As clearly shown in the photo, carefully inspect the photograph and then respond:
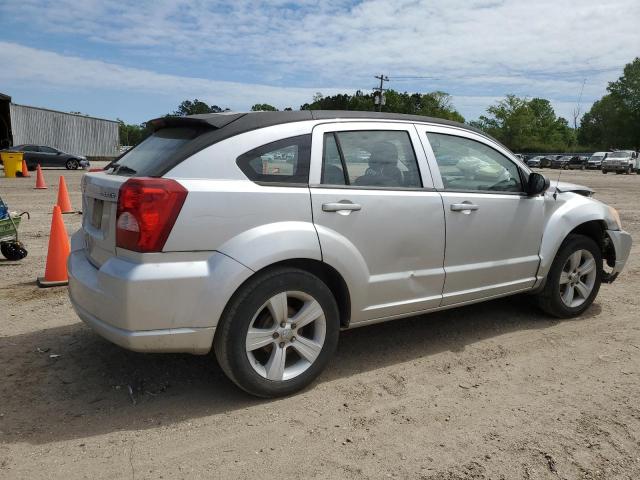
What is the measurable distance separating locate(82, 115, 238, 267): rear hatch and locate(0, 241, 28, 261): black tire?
3.69 meters

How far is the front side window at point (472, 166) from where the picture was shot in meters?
4.04

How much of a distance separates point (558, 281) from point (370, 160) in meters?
2.20

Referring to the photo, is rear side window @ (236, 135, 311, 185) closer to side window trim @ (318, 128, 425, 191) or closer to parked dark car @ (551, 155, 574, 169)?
side window trim @ (318, 128, 425, 191)

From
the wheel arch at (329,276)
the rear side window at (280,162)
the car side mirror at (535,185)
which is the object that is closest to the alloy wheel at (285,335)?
the wheel arch at (329,276)

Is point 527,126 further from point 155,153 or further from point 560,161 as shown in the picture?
point 155,153

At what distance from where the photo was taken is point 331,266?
3371 mm

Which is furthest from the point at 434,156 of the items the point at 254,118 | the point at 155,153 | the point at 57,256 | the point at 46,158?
the point at 46,158

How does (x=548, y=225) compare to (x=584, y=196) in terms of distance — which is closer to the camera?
(x=548, y=225)

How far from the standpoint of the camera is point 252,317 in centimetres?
312

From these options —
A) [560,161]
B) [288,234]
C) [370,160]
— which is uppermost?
[370,160]

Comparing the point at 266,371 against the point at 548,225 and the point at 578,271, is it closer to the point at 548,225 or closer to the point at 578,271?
the point at 548,225

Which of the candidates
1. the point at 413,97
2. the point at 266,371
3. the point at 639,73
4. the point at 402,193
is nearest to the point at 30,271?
the point at 266,371

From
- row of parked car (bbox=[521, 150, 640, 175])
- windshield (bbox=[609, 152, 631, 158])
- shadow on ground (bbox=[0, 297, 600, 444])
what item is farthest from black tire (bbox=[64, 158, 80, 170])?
windshield (bbox=[609, 152, 631, 158])

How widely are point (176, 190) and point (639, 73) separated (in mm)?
97491
